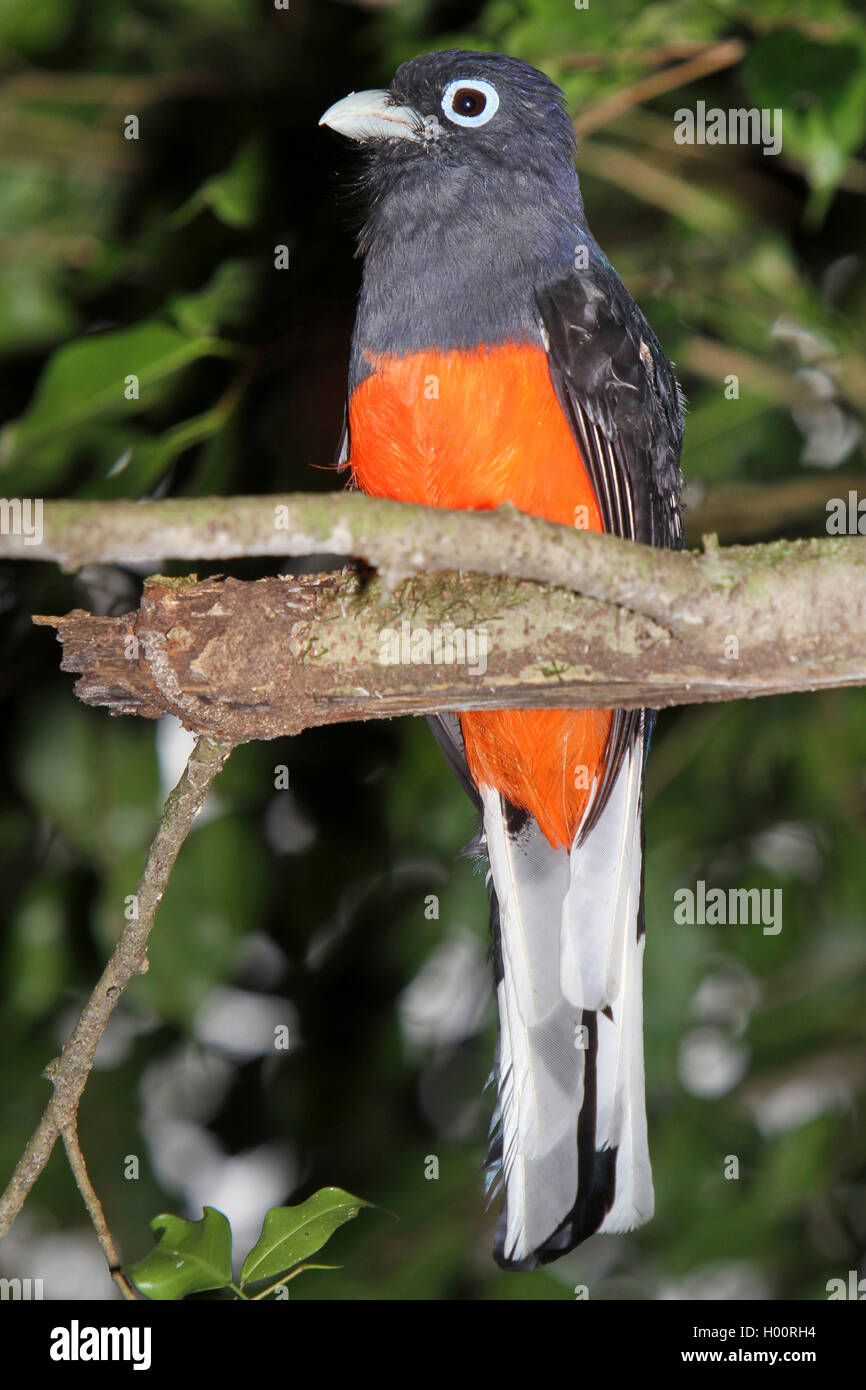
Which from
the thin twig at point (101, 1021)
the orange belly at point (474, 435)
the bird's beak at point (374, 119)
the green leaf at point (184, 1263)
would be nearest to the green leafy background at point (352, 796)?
the bird's beak at point (374, 119)

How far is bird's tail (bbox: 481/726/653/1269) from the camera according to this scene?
3.14 meters

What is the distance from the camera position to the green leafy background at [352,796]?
4.04 metres

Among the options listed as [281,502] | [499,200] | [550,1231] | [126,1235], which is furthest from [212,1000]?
[281,502]

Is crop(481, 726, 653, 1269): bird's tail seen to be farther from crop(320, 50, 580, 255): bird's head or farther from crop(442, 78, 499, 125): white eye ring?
crop(442, 78, 499, 125): white eye ring

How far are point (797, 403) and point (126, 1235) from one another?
409 cm

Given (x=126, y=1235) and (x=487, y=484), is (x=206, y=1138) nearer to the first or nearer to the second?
(x=126, y=1235)

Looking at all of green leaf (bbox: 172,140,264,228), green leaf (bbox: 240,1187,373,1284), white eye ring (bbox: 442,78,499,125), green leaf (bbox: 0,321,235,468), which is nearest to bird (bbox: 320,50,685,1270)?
white eye ring (bbox: 442,78,499,125)

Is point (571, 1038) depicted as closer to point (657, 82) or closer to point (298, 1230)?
point (298, 1230)

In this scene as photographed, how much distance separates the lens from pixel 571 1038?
3281 millimetres

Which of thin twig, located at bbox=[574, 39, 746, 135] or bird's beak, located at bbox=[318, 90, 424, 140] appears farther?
thin twig, located at bbox=[574, 39, 746, 135]

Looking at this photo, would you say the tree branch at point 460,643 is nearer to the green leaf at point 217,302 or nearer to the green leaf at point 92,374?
the green leaf at point 92,374

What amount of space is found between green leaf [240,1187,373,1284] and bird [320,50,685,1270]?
1.05 meters

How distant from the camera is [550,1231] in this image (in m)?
3.13

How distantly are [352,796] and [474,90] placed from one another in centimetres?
270
